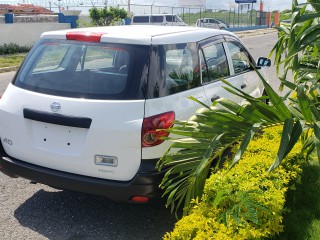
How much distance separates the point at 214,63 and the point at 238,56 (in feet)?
3.01

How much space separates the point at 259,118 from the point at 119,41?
4.97 ft

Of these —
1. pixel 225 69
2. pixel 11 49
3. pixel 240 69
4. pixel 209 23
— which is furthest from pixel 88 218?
pixel 209 23

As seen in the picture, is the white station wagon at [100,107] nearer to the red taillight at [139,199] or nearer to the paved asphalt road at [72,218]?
the red taillight at [139,199]

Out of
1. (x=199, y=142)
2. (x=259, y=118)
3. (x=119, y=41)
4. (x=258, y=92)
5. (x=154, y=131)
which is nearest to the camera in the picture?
(x=259, y=118)

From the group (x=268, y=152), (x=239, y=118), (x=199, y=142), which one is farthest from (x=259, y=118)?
(x=268, y=152)

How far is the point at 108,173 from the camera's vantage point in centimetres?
318

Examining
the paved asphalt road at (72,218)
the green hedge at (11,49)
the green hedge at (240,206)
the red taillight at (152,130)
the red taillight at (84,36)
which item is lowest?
the paved asphalt road at (72,218)

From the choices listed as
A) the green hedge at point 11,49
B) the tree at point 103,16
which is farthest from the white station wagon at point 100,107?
the tree at point 103,16

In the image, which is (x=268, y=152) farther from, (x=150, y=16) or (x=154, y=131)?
(x=150, y=16)

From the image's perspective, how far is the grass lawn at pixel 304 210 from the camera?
3.06 m

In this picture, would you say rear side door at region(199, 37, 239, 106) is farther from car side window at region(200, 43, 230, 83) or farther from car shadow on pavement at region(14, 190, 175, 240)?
car shadow on pavement at region(14, 190, 175, 240)

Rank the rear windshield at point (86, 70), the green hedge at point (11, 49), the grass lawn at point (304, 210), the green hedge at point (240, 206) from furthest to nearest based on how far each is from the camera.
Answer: the green hedge at point (11, 49) → the rear windshield at point (86, 70) → the grass lawn at point (304, 210) → the green hedge at point (240, 206)

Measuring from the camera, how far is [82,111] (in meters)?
3.22

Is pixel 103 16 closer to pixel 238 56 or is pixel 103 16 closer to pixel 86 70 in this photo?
pixel 238 56
